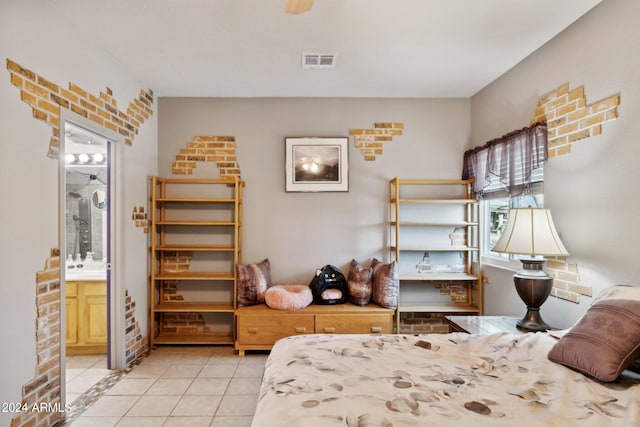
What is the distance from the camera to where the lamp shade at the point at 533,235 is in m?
2.12

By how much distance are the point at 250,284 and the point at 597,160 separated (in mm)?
2996

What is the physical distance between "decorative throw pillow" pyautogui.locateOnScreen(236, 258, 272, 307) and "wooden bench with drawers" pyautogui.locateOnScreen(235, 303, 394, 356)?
0.44 ft

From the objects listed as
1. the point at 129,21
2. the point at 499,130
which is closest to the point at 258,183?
the point at 129,21

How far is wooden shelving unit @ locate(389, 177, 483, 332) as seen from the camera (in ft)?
12.1

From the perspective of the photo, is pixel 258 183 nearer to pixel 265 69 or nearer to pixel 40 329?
pixel 265 69

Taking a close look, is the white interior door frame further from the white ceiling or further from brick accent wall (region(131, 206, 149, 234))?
the white ceiling

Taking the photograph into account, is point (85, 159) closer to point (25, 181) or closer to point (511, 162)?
point (25, 181)

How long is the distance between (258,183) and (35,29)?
216 centimetres

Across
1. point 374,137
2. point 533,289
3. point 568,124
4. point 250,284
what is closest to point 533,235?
point 533,289

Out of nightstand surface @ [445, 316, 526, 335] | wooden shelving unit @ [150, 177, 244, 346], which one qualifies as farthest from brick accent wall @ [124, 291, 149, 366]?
nightstand surface @ [445, 316, 526, 335]

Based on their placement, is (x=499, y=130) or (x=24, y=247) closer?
(x=24, y=247)

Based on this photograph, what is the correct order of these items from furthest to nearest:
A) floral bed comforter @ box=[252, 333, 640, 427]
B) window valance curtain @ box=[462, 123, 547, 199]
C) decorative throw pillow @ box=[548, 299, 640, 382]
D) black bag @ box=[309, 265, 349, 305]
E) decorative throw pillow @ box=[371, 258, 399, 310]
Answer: black bag @ box=[309, 265, 349, 305]
decorative throw pillow @ box=[371, 258, 399, 310]
window valance curtain @ box=[462, 123, 547, 199]
decorative throw pillow @ box=[548, 299, 640, 382]
floral bed comforter @ box=[252, 333, 640, 427]

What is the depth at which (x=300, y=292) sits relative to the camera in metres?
3.41

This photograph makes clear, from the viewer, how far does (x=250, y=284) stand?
3430 mm
